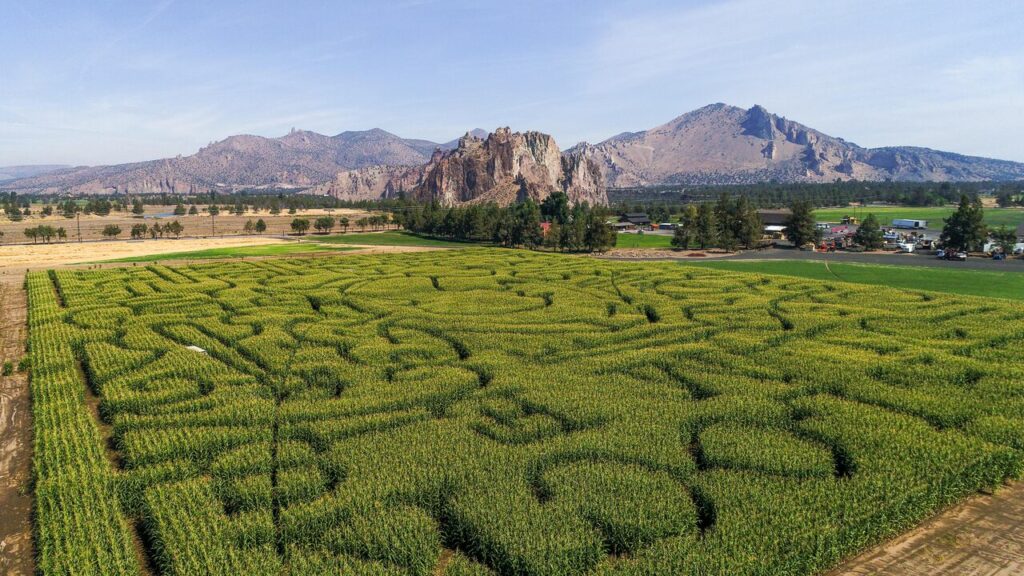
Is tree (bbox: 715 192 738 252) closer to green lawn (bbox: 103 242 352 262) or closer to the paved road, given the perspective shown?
the paved road

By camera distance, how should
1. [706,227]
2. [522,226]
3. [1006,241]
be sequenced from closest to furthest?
[1006,241] < [706,227] < [522,226]

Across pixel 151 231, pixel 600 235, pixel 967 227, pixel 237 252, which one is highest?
pixel 967 227

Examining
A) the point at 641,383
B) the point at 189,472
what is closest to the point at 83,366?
the point at 189,472

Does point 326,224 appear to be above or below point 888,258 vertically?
above

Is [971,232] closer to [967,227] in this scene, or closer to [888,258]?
[967,227]

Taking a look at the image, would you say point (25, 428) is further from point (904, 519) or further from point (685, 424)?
point (904, 519)

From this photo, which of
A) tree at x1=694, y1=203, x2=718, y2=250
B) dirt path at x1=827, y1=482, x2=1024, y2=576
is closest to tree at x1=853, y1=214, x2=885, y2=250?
tree at x1=694, y1=203, x2=718, y2=250

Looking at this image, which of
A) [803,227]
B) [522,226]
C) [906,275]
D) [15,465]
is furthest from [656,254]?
[15,465]
